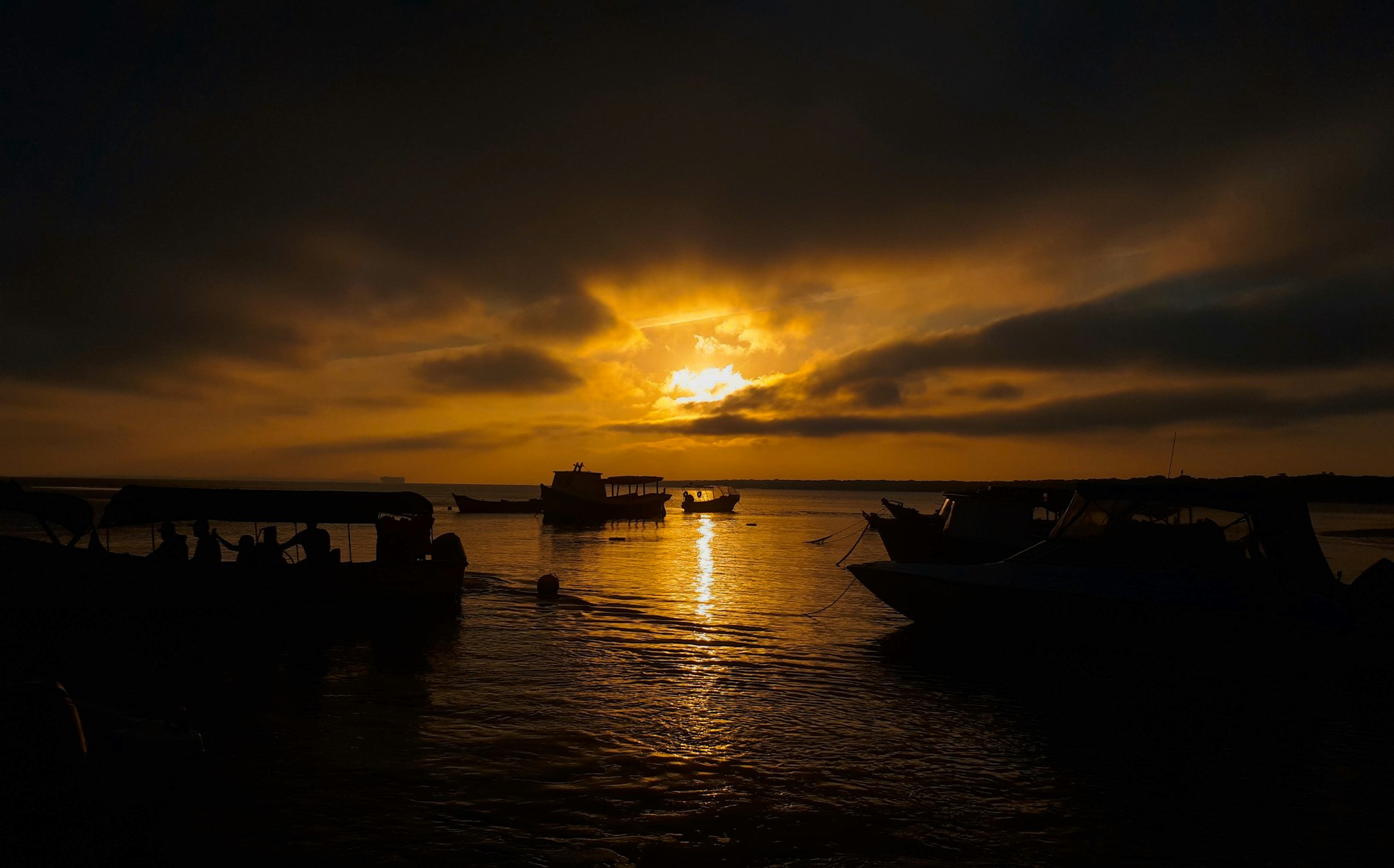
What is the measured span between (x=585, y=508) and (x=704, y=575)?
3565 cm

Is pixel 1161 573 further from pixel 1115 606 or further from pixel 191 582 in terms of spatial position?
pixel 191 582

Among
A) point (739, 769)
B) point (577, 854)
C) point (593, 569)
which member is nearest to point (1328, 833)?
point (739, 769)

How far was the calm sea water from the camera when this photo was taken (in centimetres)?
721

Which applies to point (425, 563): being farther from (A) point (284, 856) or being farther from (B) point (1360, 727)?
(B) point (1360, 727)

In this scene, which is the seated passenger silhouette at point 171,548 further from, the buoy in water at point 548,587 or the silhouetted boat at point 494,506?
the silhouetted boat at point 494,506

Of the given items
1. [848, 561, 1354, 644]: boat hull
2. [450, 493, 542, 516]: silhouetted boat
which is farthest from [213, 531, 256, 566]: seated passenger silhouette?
[450, 493, 542, 516]: silhouetted boat

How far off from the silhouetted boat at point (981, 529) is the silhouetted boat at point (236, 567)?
1638cm

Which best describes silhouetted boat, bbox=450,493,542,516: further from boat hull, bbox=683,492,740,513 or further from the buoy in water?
the buoy in water

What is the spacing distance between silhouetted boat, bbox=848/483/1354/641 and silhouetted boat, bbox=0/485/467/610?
557 inches

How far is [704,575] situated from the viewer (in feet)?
105

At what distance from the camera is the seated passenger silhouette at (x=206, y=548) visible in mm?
17688

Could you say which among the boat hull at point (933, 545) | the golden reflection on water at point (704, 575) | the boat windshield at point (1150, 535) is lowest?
the golden reflection on water at point (704, 575)

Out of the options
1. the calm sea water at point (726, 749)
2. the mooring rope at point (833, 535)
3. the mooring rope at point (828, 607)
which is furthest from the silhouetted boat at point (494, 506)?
the calm sea water at point (726, 749)

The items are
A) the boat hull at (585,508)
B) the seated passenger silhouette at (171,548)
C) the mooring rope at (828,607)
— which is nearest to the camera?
the seated passenger silhouette at (171,548)
